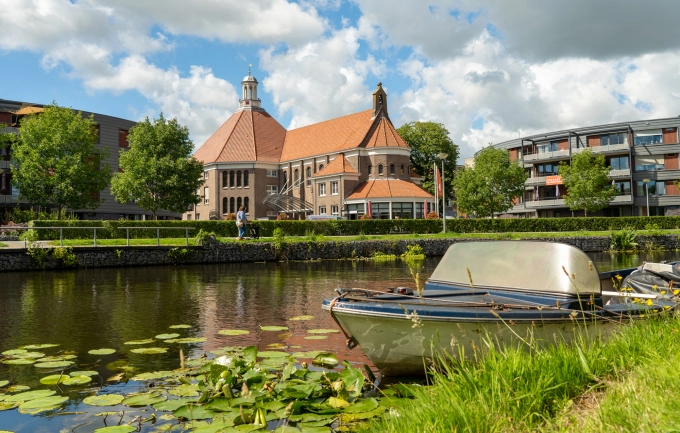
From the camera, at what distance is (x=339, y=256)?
3228 centimetres

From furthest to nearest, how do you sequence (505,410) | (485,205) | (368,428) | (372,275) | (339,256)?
(485,205)
(339,256)
(372,275)
(368,428)
(505,410)

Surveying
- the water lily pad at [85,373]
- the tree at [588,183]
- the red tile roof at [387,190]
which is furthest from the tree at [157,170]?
the water lily pad at [85,373]

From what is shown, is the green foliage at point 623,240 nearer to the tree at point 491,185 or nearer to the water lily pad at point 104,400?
the tree at point 491,185

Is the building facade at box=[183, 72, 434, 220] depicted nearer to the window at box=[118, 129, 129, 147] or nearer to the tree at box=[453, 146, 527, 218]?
the tree at box=[453, 146, 527, 218]

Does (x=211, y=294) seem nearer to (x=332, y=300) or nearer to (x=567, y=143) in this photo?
(x=332, y=300)

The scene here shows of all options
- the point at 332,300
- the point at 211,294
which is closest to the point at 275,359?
the point at 332,300

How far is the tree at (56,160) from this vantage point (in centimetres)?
4700

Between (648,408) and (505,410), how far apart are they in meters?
0.90

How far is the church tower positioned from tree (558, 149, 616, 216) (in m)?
41.1

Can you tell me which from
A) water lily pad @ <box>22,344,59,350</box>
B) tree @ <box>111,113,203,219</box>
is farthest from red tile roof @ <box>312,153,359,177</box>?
water lily pad @ <box>22,344,59,350</box>

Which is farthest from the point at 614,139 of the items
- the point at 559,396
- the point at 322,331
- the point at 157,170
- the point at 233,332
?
the point at 559,396

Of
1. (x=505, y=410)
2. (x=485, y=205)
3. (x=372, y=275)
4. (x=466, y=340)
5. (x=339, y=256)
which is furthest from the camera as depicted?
(x=485, y=205)

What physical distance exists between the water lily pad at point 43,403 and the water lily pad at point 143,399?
665 mm

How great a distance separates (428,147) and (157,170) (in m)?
35.5
